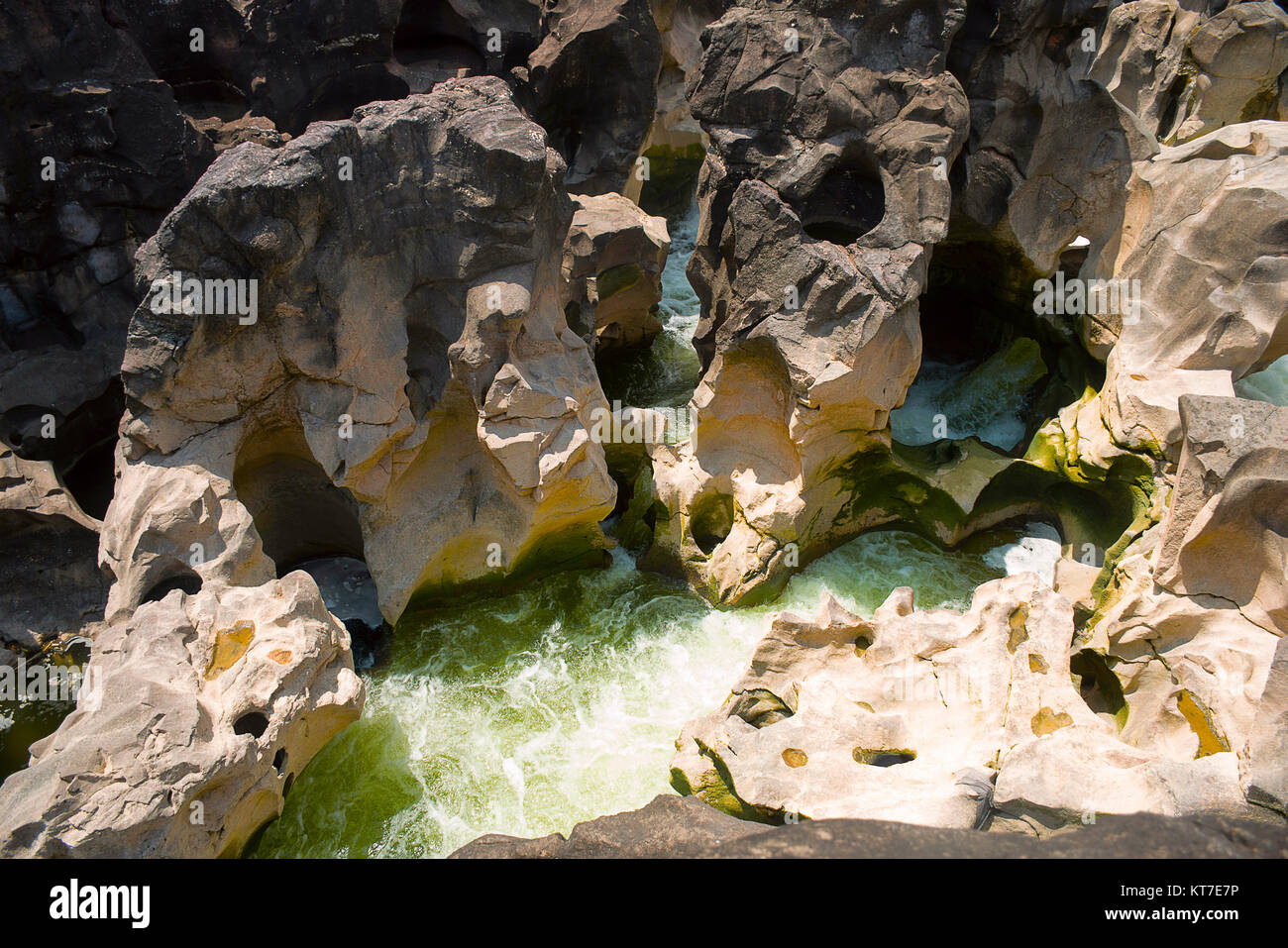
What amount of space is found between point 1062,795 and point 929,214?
488 centimetres

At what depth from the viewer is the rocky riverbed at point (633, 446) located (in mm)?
5227

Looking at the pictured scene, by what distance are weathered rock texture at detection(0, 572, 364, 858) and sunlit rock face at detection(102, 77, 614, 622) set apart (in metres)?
0.54

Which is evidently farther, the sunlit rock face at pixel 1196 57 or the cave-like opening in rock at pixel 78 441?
the sunlit rock face at pixel 1196 57

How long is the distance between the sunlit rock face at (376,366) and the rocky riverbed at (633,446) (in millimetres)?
36

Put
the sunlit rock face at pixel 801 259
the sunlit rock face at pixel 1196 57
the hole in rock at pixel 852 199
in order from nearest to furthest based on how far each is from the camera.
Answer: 1. the sunlit rock face at pixel 801 259
2. the hole in rock at pixel 852 199
3. the sunlit rock face at pixel 1196 57

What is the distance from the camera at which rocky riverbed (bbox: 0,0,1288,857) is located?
206 inches

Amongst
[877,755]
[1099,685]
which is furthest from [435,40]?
[1099,685]

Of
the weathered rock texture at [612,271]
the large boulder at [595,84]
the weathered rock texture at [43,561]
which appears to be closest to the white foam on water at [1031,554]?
the weathered rock texture at [612,271]

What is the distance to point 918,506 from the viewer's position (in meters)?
8.66

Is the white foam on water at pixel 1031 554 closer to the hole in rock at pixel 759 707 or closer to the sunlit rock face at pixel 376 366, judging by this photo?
the hole in rock at pixel 759 707

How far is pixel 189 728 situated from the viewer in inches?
195

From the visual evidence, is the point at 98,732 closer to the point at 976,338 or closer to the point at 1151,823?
the point at 1151,823

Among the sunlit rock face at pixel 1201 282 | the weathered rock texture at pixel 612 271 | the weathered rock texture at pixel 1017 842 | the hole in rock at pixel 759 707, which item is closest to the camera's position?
the weathered rock texture at pixel 1017 842
